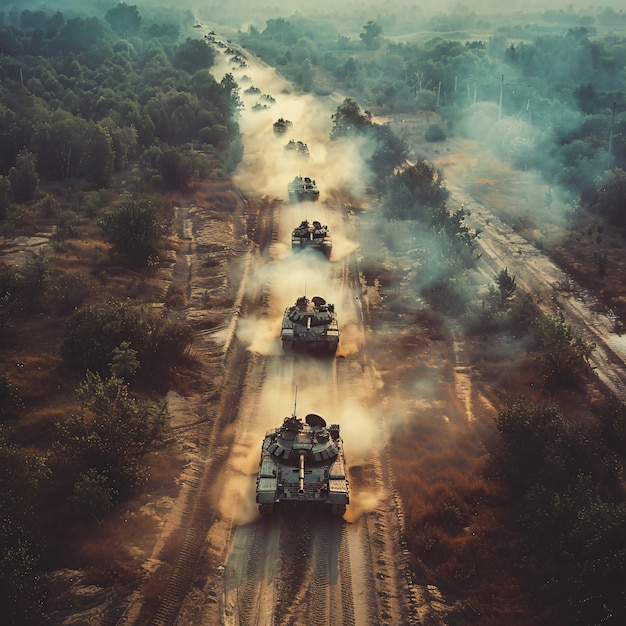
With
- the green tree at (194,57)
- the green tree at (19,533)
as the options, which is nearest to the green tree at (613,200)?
the green tree at (19,533)

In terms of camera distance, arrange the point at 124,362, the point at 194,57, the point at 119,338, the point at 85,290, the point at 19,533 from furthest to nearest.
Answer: the point at 194,57 → the point at 85,290 → the point at 119,338 → the point at 124,362 → the point at 19,533

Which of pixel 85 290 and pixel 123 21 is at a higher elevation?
pixel 123 21

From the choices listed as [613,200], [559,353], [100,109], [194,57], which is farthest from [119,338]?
[194,57]

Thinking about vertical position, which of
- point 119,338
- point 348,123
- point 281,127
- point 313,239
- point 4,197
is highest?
point 281,127

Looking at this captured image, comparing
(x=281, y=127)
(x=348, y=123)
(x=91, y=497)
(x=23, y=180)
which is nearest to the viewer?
(x=91, y=497)

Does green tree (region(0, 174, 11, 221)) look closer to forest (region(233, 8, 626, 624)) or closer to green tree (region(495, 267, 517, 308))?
forest (region(233, 8, 626, 624))

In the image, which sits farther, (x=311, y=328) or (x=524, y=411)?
(x=311, y=328)

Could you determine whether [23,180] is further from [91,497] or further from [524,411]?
[524,411]

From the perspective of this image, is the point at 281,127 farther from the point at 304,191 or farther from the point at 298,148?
the point at 304,191

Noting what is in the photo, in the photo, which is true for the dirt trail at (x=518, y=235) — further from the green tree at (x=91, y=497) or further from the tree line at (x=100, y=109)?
the tree line at (x=100, y=109)
